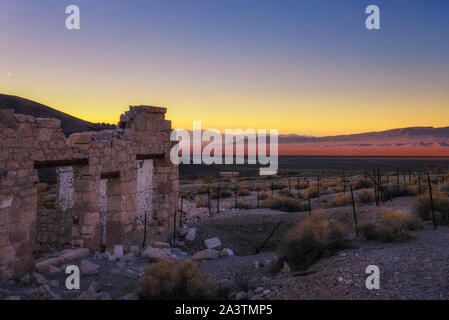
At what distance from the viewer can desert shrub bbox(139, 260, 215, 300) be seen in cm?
608

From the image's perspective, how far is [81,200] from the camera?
948 centimetres

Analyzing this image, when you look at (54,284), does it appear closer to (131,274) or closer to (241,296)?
(131,274)

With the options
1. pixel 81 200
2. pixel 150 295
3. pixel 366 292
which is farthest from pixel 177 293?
pixel 81 200

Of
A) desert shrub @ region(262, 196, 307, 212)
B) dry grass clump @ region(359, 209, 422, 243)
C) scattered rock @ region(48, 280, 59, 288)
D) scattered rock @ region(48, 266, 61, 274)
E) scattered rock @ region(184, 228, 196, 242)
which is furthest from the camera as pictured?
desert shrub @ region(262, 196, 307, 212)

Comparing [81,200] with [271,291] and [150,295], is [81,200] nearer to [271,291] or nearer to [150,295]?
[150,295]

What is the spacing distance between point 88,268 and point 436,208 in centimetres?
1021

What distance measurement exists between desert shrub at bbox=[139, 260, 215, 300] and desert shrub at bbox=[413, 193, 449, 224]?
8.16m

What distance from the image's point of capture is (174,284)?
20.4 ft

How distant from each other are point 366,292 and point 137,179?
769 centimetres

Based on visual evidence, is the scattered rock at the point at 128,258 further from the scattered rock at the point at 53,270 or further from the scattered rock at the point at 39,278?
the scattered rock at the point at 39,278

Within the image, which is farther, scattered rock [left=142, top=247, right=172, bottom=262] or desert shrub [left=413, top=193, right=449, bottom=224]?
desert shrub [left=413, top=193, right=449, bottom=224]

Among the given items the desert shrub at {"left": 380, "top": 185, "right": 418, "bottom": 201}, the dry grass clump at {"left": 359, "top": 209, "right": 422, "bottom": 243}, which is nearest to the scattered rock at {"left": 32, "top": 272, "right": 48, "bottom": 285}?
the dry grass clump at {"left": 359, "top": 209, "right": 422, "bottom": 243}

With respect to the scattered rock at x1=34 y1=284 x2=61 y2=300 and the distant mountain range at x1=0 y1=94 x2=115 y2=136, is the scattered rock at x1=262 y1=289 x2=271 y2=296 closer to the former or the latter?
the scattered rock at x1=34 y1=284 x2=61 y2=300

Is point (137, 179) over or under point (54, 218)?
over
